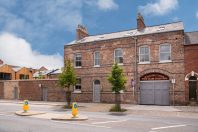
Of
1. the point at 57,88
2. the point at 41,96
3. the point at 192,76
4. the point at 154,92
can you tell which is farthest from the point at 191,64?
the point at 41,96

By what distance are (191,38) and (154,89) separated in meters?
6.79

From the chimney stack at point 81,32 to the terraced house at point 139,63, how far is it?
2.06 metres

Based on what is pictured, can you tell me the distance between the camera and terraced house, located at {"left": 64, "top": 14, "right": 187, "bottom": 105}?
2450cm

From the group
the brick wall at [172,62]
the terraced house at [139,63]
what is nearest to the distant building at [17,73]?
the terraced house at [139,63]

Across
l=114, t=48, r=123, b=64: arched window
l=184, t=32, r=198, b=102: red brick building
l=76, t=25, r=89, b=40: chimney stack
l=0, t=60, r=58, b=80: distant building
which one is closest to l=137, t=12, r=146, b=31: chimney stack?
l=114, t=48, r=123, b=64: arched window

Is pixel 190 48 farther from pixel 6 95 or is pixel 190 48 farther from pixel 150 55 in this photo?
pixel 6 95

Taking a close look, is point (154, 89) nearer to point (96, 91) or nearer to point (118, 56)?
point (118, 56)

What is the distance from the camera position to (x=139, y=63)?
86.8ft

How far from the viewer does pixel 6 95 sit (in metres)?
39.1

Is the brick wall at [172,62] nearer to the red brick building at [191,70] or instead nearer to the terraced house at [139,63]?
the terraced house at [139,63]

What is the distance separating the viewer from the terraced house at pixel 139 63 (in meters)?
24.5

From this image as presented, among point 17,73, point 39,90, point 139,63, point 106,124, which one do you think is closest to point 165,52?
point 139,63

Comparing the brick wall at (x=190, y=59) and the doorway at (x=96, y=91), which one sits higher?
the brick wall at (x=190, y=59)

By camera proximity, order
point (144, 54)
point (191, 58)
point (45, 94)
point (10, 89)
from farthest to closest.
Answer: point (10, 89) < point (45, 94) < point (144, 54) < point (191, 58)
